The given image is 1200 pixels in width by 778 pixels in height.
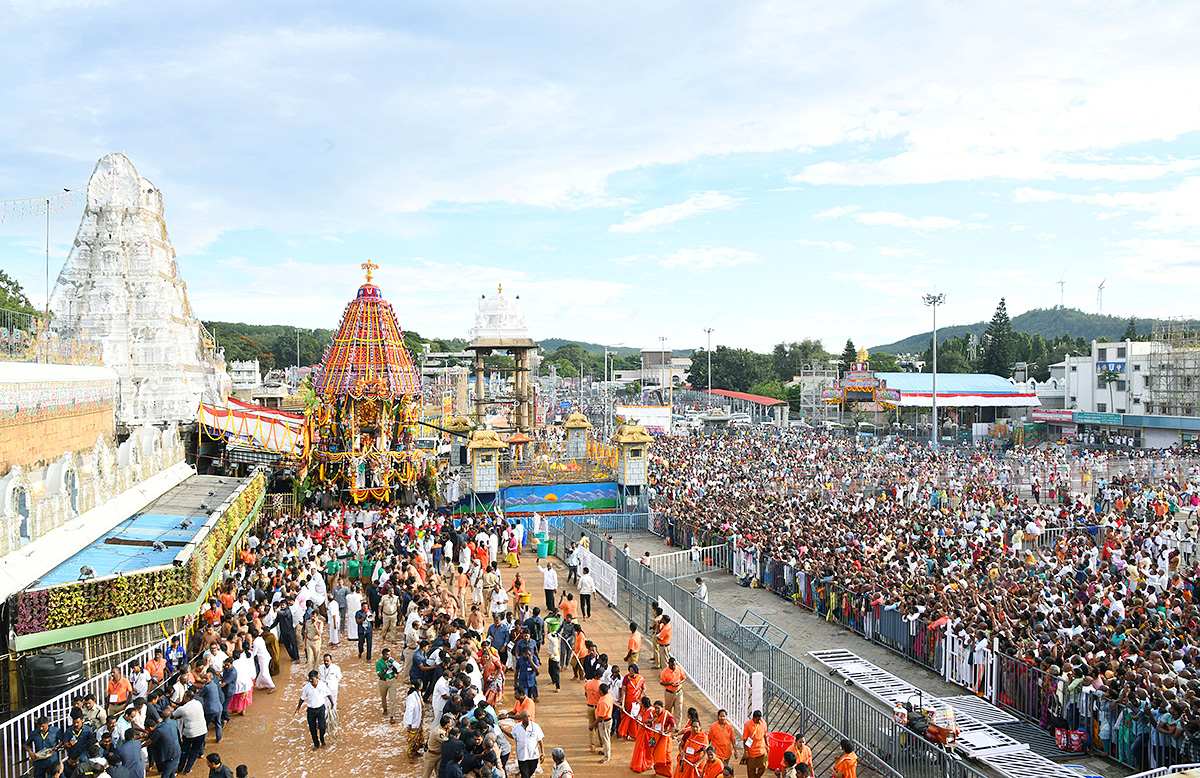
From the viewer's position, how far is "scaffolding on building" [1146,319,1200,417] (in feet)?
159

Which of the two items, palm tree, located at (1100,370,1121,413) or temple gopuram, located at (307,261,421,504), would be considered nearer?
temple gopuram, located at (307,261,421,504)

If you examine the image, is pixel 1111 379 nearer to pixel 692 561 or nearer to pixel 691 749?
pixel 692 561

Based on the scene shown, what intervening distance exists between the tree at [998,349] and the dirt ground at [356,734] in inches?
2992

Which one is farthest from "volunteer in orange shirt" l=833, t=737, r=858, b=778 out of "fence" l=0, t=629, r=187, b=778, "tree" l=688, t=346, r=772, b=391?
"tree" l=688, t=346, r=772, b=391

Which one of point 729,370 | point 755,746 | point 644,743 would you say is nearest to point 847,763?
point 755,746

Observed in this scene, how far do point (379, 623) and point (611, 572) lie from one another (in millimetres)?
4809

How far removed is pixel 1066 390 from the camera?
5834 centimetres

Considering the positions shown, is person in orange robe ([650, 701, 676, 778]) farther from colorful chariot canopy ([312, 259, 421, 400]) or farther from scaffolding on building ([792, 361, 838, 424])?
scaffolding on building ([792, 361, 838, 424])

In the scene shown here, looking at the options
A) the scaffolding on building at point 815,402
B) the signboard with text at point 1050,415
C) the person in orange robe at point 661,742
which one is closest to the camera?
the person in orange robe at point 661,742

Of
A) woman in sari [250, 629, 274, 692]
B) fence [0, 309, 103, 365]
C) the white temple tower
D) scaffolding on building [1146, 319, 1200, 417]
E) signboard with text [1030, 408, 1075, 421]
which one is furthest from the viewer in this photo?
signboard with text [1030, 408, 1075, 421]

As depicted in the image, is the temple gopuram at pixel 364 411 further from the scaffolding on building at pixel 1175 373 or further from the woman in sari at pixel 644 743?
the scaffolding on building at pixel 1175 373

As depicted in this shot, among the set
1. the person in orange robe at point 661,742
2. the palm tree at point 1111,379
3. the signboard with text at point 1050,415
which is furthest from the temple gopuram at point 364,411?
the palm tree at point 1111,379

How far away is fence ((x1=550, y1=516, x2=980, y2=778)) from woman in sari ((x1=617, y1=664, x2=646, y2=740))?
5.31 feet

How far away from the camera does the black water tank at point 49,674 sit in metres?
10.5
